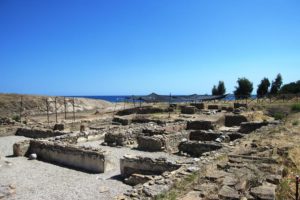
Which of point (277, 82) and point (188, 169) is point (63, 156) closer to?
point (188, 169)

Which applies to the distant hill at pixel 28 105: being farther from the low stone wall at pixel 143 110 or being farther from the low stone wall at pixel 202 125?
the low stone wall at pixel 202 125

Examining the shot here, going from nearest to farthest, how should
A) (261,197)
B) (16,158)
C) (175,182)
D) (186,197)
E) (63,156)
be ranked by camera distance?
(261,197)
(186,197)
(175,182)
(63,156)
(16,158)

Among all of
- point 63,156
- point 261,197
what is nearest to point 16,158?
point 63,156

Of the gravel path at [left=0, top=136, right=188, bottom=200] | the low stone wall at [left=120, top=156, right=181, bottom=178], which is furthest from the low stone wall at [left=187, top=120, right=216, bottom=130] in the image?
the low stone wall at [left=120, top=156, right=181, bottom=178]

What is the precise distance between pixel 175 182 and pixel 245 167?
1.96 m

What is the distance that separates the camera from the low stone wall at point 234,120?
2673cm

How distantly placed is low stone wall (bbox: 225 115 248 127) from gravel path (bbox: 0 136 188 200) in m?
12.8

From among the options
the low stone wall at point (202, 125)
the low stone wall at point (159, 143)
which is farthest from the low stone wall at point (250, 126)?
the low stone wall at point (159, 143)

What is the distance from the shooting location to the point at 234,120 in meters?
27.2

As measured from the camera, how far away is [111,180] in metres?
12.2

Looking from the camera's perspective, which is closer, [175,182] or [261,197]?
[261,197]

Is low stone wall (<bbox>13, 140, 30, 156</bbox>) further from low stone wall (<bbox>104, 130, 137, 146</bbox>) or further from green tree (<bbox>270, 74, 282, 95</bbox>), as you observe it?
green tree (<bbox>270, 74, 282, 95</bbox>)

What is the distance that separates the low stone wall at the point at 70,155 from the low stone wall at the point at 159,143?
4001mm

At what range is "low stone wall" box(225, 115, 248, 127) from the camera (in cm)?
2673
